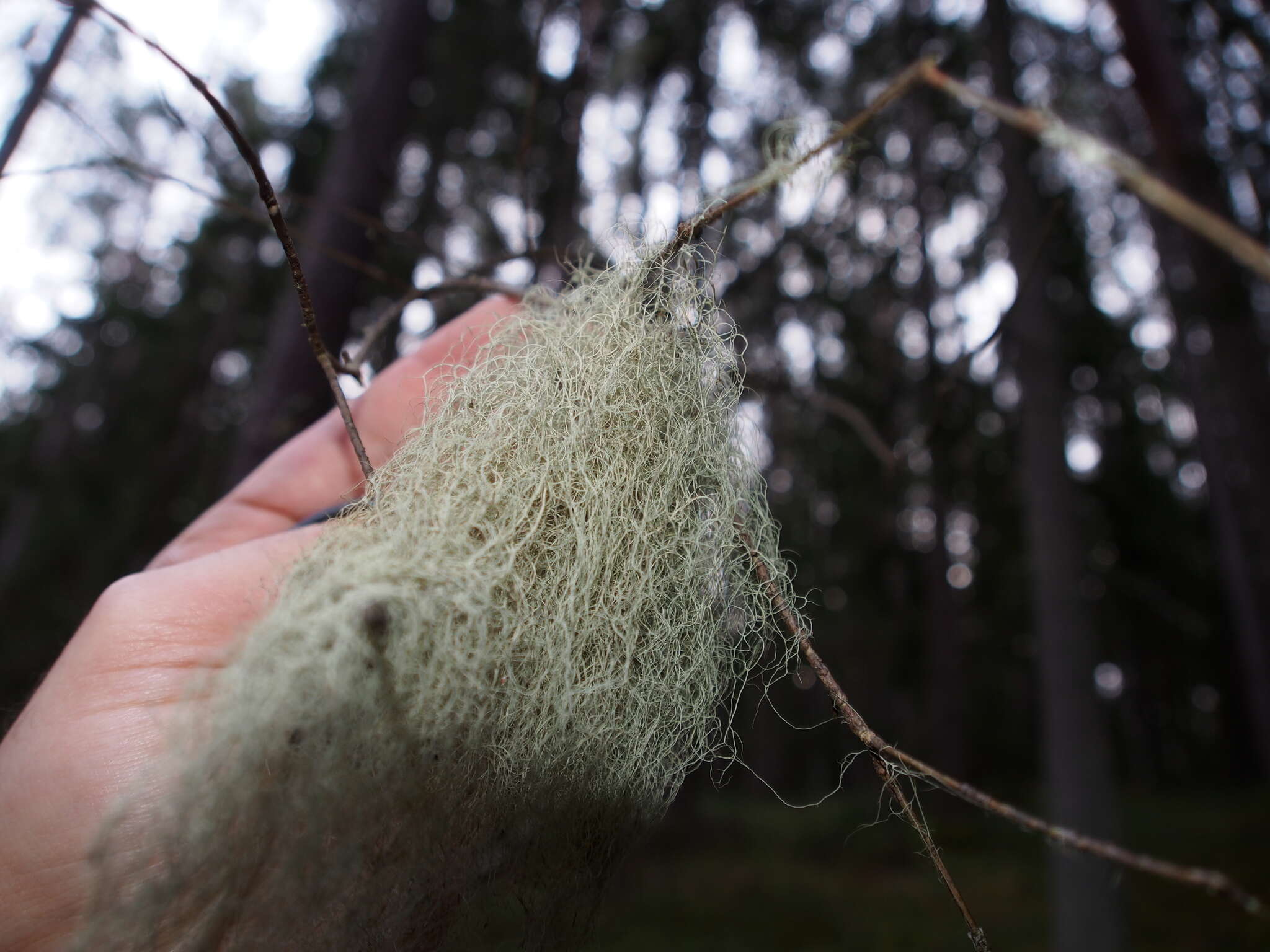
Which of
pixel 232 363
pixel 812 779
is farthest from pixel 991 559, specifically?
pixel 812 779

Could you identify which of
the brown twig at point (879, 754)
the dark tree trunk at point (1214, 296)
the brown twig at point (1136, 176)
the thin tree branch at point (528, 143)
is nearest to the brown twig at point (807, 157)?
the brown twig at point (1136, 176)

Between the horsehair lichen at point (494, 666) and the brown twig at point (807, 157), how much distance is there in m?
0.05

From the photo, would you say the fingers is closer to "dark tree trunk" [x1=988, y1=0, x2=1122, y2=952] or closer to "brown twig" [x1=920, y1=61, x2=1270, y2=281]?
"brown twig" [x1=920, y1=61, x2=1270, y2=281]

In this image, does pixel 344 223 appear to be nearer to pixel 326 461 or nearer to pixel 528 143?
pixel 528 143

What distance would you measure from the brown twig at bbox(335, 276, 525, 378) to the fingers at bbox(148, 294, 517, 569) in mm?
40

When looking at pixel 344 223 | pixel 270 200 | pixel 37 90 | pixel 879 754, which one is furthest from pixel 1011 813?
pixel 344 223

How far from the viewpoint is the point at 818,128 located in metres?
0.85

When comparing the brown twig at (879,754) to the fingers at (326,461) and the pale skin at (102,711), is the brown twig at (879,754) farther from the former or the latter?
the fingers at (326,461)

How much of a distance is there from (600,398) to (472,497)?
0.17 metres

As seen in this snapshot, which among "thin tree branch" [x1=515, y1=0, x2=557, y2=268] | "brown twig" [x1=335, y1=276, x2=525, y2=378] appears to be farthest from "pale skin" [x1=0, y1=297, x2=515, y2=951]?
"thin tree branch" [x1=515, y1=0, x2=557, y2=268]

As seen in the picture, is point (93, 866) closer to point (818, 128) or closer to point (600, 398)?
point (600, 398)

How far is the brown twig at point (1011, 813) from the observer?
15.1 inches

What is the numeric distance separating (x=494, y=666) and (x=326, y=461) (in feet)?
1.92

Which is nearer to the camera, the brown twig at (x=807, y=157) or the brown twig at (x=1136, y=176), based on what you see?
the brown twig at (x=1136, y=176)
